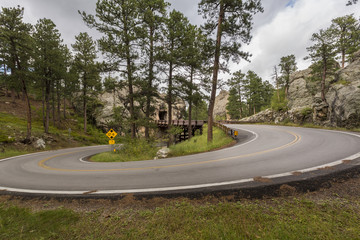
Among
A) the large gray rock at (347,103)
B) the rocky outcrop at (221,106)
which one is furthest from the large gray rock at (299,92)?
the rocky outcrop at (221,106)

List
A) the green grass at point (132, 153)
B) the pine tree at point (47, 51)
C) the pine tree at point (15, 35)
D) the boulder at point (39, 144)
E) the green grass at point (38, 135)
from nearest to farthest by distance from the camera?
the green grass at point (132, 153), the pine tree at point (15, 35), the green grass at point (38, 135), the boulder at point (39, 144), the pine tree at point (47, 51)

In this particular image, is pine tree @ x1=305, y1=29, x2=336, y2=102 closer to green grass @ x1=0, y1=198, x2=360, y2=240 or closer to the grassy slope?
green grass @ x1=0, y1=198, x2=360, y2=240

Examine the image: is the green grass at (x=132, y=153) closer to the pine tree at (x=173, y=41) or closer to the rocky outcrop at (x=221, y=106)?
the pine tree at (x=173, y=41)

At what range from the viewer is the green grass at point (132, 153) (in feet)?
35.7

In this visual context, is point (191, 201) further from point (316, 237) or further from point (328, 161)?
point (328, 161)

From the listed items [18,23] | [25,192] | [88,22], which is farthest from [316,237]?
[18,23]

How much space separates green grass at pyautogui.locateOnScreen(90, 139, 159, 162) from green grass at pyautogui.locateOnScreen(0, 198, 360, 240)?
7715 mm

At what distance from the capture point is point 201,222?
8.55 ft

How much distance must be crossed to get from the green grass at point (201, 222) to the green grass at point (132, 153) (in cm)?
772

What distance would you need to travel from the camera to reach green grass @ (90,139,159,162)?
429 inches

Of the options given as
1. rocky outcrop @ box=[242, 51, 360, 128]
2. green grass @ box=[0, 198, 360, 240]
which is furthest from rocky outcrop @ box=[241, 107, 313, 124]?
green grass @ box=[0, 198, 360, 240]

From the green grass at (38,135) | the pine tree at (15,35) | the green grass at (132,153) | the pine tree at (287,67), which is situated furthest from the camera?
the pine tree at (287,67)

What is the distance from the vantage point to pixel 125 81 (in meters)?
12.9

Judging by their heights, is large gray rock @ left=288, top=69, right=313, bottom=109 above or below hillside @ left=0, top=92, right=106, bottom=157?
above
